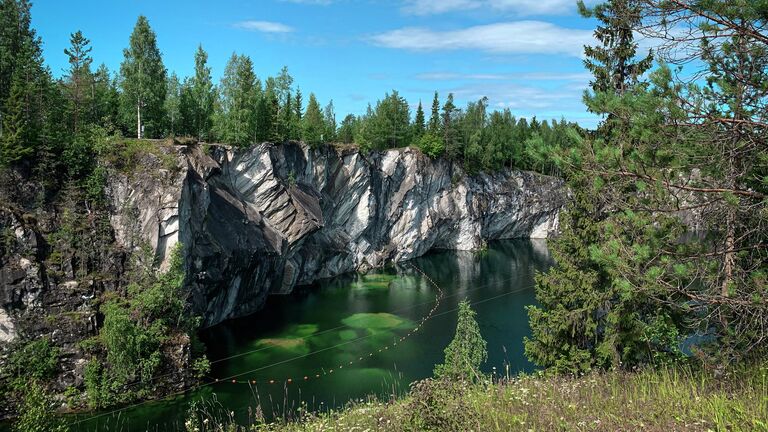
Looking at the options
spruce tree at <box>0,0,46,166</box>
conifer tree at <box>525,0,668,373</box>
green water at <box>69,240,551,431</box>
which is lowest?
green water at <box>69,240,551,431</box>

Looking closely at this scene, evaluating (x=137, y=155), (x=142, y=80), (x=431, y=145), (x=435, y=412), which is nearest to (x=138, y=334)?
(x=137, y=155)

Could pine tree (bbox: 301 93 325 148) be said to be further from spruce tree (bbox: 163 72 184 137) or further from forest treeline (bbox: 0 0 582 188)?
spruce tree (bbox: 163 72 184 137)

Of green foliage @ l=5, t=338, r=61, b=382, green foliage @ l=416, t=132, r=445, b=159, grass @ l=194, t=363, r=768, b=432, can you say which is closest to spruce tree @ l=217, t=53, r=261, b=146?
green foliage @ l=5, t=338, r=61, b=382

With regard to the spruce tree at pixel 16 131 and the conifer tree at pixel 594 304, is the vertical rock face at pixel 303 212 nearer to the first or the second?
the spruce tree at pixel 16 131

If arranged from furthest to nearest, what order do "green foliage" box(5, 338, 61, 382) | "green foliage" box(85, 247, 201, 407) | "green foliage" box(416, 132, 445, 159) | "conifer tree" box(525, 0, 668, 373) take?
1. "green foliage" box(416, 132, 445, 159)
2. "green foliage" box(85, 247, 201, 407)
3. "green foliage" box(5, 338, 61, 382)
4. "conifer tree" box(525, 0, 668, 373)

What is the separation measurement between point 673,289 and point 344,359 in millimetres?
26254

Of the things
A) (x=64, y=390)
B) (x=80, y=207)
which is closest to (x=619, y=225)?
(x=64, y=390)

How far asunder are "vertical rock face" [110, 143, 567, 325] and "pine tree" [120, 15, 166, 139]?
19.6ft

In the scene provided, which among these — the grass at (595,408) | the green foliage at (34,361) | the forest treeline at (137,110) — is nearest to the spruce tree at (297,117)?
the forest treeline at (137,110)

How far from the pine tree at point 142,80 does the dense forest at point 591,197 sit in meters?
0.11

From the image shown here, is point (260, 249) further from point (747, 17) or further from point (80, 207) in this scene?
point (747, 17)

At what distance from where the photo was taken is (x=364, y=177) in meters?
60.7

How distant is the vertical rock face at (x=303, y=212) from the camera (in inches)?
1277

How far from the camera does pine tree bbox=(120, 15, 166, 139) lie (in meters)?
38.3
